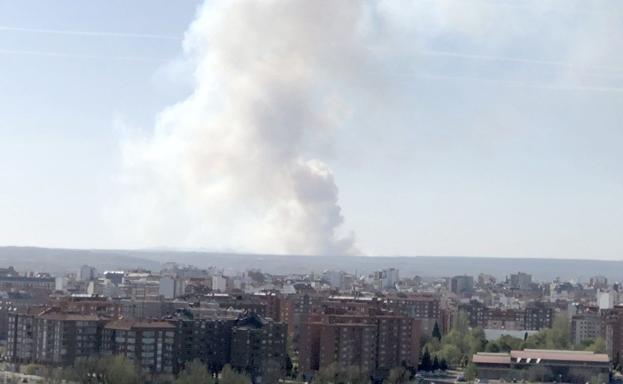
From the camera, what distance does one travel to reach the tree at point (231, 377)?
18.0 m

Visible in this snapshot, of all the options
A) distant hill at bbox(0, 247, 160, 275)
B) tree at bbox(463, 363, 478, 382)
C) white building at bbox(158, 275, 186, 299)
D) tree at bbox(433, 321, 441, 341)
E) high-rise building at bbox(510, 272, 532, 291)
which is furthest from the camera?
distant hill at bbox(0, 247, 160, 275)

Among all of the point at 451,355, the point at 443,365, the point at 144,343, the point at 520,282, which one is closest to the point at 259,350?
the point at 144,343

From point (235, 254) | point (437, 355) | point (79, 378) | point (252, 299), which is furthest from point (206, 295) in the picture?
point (235, 254)

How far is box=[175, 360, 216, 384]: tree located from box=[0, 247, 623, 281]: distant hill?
41.8 meters

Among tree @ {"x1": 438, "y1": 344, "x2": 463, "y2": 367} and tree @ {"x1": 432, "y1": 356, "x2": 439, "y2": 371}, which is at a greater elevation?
tree @ {"x1": 438, "y1": 344, "x2": 463, "y2": 367}

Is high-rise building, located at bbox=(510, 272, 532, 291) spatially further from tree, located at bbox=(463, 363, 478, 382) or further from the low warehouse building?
tree, located at bbox=(463, 363, 478, 382)

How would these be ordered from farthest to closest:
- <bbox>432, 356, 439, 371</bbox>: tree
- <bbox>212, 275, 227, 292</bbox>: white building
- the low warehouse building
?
<bbox>212, 275, 227, 292</bbox>: white building → <bbox>432, 356, 439, 371</bbox>: tree → the low warehouse building

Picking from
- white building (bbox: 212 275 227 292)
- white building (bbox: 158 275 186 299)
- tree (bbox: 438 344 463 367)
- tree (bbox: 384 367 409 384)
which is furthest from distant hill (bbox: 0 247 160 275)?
tree (bbox: 384 367 409 384)

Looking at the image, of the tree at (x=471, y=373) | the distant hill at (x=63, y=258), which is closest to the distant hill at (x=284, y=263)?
the distant hill at (x=63, y=258)

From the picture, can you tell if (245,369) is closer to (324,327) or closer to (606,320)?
(324,327)

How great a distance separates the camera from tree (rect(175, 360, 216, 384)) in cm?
1769

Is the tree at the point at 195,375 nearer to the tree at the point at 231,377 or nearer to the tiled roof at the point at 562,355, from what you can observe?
the tree at the point at 231,377

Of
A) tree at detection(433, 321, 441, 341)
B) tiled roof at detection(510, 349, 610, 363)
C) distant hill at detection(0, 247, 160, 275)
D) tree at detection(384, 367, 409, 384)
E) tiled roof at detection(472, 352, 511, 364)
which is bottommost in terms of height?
tree at detection(384, 367, 409, 384)

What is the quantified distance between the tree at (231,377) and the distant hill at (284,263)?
137ft
